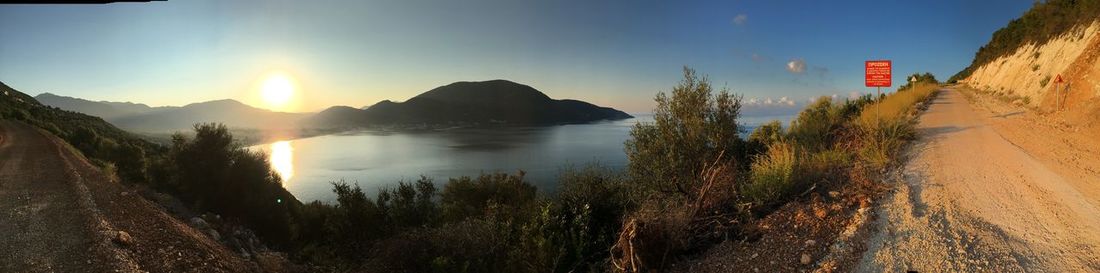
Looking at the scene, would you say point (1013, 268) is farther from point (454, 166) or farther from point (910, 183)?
point (454, 166)

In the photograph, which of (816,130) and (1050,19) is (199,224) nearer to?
(816,130)

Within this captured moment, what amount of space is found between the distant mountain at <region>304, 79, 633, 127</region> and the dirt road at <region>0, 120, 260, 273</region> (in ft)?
432

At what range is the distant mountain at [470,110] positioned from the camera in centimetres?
14638

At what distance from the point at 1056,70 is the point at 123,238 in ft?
96.2

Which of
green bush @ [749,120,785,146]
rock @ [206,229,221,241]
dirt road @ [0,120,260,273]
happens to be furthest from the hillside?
rock @ [206,229,221,241]

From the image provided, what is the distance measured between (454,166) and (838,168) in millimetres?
49270

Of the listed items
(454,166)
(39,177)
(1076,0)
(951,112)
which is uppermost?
(1076,0)

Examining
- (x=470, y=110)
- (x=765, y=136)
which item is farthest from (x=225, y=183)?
(x=470, y=110)

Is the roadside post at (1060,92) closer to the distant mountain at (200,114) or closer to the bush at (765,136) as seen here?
the bush at (765,136)

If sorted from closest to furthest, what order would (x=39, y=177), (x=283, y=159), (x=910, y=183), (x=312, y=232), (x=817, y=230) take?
1. (x=817, y=230)
2. (x=910, y=183)
3. (x=39, y=177)
4. (x=312, y=232)
5. (x=283, y=159)

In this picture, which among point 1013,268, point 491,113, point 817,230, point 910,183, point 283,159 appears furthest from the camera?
point 491,113

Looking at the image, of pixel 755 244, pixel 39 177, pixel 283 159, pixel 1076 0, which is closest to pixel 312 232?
pixel 39 177

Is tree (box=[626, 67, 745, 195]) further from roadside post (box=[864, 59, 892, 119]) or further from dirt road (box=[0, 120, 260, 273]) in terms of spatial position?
dirt road (box=[0, 120, 260, 273])

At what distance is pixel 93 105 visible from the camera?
510 ft
